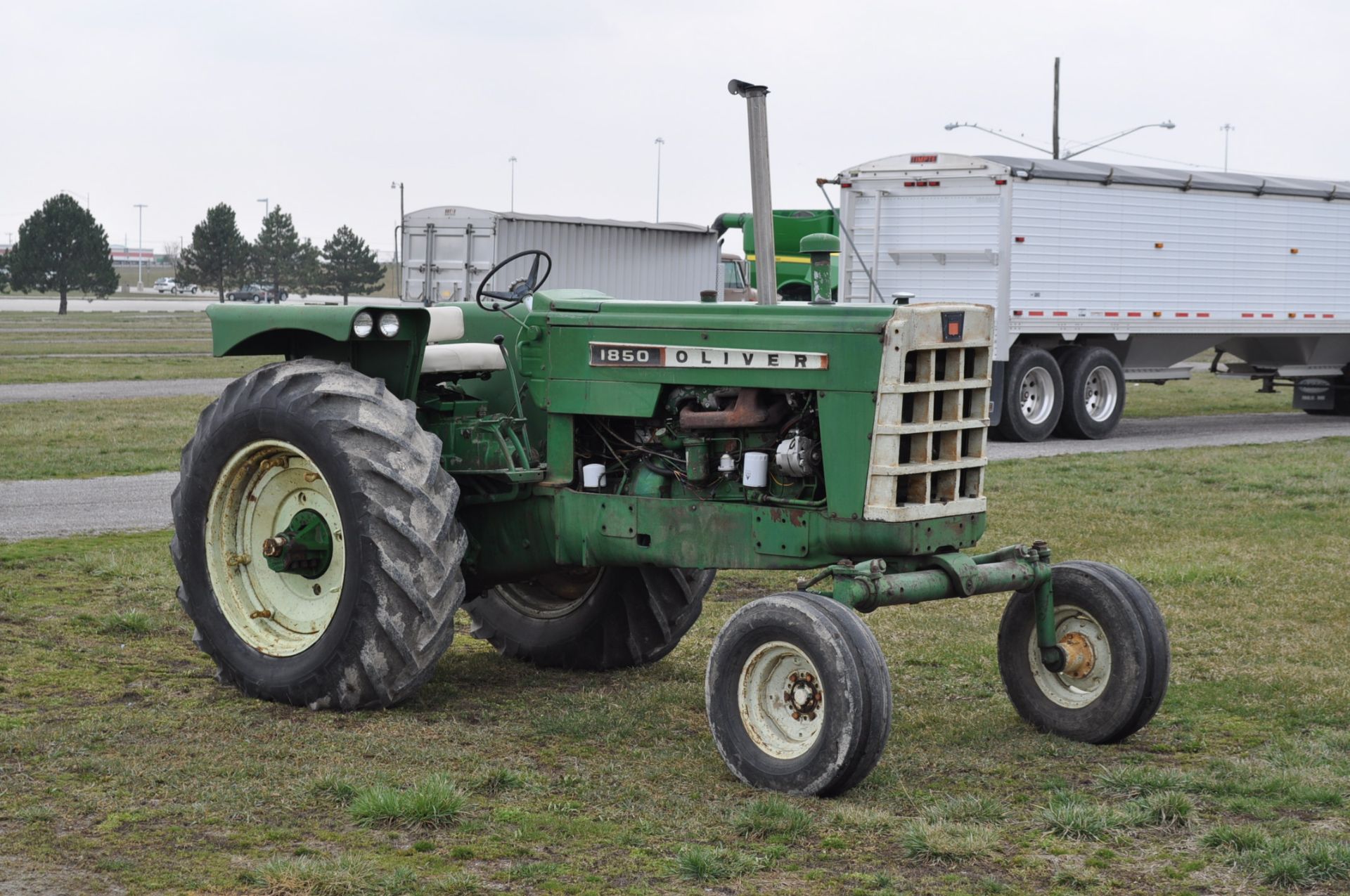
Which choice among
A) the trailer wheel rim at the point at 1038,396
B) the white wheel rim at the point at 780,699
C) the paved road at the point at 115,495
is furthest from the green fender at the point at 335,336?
the trailer wheel rim at the point at 1038,396

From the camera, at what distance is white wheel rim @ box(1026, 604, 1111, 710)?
5.98 m

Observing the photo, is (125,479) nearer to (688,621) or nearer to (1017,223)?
(688,621)

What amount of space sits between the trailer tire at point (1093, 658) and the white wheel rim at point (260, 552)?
2.76 meters

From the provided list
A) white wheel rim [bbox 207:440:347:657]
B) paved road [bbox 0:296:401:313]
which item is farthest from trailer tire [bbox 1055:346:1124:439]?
paved road [bbox 0:296:401:313]

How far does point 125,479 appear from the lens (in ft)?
42.9

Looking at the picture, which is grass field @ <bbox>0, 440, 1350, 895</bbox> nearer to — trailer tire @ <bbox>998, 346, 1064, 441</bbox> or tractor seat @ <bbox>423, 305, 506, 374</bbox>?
tractor seat @ <bbox>423, 305, 506, 374</bbox>

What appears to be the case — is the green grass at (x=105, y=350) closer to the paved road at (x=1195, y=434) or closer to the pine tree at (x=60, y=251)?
the pine tree at (x=60, y=251)

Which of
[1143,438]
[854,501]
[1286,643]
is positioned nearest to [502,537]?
[854,501]

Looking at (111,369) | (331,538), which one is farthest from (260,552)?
(111,369)

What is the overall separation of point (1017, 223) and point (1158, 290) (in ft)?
9.50

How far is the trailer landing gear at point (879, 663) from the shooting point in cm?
506

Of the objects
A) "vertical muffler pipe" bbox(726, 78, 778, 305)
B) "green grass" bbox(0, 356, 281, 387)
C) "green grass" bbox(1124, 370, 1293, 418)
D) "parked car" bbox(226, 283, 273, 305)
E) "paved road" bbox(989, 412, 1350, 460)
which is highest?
"parked car" bbox(226, 283, 273, 305)

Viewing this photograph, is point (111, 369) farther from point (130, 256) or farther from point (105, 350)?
point (130, 256)

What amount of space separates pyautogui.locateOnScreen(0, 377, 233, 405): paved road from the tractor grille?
54.4 feet
